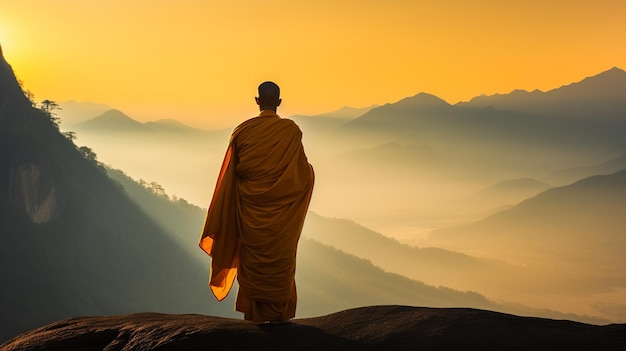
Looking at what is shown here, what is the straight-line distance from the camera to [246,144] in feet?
33.6

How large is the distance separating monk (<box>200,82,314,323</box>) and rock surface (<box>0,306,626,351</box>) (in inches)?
19.5

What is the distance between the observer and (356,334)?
30.5 ft

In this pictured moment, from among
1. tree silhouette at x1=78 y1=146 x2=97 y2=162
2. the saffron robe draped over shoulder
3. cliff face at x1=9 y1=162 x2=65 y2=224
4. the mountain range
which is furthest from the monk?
tree silhouette at x1=78 y1=146 x2=97 y2=162

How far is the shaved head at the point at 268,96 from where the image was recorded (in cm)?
1049

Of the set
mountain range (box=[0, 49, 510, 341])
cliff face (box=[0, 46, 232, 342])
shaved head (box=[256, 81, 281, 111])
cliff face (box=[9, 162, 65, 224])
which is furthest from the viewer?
cliff face (box=[9, 162, 65, 224])

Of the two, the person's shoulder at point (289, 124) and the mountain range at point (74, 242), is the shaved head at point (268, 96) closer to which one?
the person's shoulder at point (289, 124)

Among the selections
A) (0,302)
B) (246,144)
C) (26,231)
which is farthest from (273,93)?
(26,231)

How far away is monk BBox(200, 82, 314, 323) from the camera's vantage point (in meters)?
10.1

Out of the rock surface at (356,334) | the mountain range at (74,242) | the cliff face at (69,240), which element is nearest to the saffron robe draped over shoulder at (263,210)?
the rock surface at (356,334)

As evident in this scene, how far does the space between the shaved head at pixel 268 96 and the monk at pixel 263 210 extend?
2cm

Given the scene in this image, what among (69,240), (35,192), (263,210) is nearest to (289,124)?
(263,210)

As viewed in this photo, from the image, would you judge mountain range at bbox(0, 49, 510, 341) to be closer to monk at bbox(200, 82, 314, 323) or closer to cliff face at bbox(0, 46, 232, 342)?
cliff face at bbox(0, 46, 232, 342)

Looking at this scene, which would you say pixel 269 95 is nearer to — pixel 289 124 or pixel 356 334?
pixel 289 124

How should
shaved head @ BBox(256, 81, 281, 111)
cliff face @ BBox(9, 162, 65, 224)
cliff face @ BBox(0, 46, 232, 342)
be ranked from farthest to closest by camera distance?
cliff face @ BBox(9, 162, 65, 224)
cliff face @ BBox(0, 46, 232, 342)
shaved head @ BBox(256, 81, 281, 111)
